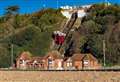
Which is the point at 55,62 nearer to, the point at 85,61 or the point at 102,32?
the point at 85,61

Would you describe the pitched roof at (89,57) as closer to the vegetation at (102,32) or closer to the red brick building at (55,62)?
the red brick building at (55,62)

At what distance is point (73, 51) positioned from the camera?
215 ft

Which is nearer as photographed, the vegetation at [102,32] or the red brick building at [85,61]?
the red brick building at [85,61]

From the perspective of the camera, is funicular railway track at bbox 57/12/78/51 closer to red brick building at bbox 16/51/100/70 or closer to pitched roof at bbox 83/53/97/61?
red brick building at bbox 16/51/100/70

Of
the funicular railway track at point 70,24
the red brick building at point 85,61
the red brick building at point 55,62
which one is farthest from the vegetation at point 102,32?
the funicular railway track at point 70,24

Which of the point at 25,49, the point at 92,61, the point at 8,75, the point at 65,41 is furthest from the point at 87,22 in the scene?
the point at 8,75

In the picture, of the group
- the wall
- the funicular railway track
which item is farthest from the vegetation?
the wall

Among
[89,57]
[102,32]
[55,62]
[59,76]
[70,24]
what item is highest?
[70,24]

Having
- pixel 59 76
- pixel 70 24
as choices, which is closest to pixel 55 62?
pixel 70 24

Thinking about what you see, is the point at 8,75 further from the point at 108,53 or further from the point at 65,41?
the point at 65,41

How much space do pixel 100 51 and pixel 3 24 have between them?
95.0ft

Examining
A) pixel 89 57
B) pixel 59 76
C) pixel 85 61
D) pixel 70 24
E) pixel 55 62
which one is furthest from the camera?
pixel 70 24

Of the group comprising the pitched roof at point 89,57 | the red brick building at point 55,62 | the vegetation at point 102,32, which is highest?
the vegetation at point 102,32

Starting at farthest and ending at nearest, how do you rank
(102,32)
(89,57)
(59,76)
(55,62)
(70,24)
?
1. (70,24)
2. (102,32)
3. (55,62)
4. (89,57)
5. (59,76)
